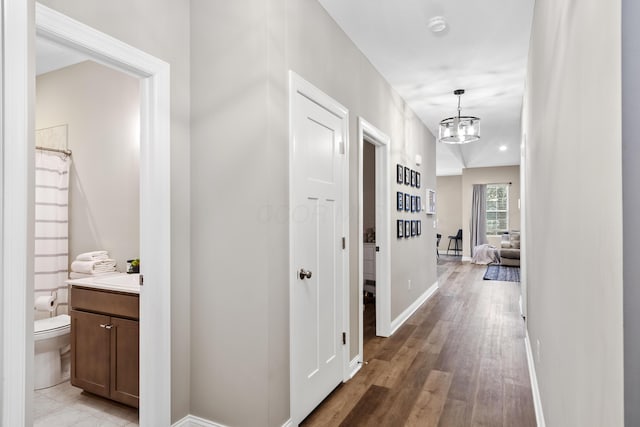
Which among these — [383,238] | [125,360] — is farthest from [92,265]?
[383,238]

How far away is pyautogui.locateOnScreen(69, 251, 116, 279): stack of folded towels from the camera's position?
2.86 m

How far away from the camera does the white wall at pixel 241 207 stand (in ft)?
6.55

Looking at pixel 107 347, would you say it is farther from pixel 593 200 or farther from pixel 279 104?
pixel 593 200

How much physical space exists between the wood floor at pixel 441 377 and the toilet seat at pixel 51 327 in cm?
196

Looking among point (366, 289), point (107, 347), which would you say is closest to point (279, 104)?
point (107, 347)

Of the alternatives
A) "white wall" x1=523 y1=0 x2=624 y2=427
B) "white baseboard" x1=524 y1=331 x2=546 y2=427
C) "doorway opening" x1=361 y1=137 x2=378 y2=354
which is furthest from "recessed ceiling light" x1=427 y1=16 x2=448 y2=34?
"white baseboard" x1=524 y1=331 x2=546 y2=427

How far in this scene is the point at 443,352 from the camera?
3475 millimetres

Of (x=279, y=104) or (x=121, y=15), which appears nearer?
(x=121, y=15)

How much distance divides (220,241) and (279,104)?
850 mm

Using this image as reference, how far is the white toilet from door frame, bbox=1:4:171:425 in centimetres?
125

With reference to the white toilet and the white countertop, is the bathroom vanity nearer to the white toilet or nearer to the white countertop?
the white countertop

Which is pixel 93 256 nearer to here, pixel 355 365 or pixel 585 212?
pixel 355 365

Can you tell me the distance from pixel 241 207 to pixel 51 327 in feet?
6.30

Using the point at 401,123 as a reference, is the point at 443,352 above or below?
below
